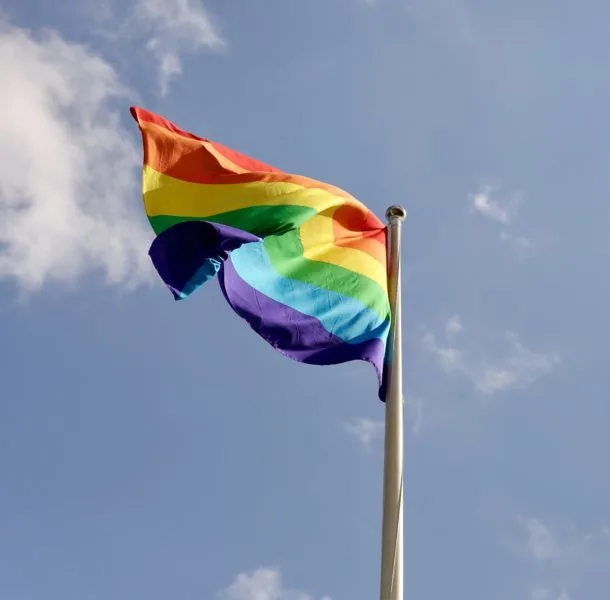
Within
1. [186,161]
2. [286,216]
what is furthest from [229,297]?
[186,161]

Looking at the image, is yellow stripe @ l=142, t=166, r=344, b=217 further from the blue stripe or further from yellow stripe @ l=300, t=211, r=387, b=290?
the blue stripe

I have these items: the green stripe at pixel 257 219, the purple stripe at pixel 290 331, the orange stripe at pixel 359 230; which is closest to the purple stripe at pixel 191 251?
the purple stripe at pixel 290 331

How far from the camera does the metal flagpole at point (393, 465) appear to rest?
9.46 m

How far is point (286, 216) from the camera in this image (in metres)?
12.6

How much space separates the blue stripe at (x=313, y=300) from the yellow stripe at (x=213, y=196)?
36.6 inches

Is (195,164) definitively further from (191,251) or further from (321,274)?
(321,274)

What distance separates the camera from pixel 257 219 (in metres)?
12.5

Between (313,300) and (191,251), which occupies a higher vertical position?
(191,251)

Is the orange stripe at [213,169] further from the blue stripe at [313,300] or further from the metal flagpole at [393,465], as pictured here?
the blue stripe at [313,300]

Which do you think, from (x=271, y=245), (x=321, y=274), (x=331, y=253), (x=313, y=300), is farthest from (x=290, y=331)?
(x=331, y=253)

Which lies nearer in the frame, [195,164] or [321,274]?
[321,274]

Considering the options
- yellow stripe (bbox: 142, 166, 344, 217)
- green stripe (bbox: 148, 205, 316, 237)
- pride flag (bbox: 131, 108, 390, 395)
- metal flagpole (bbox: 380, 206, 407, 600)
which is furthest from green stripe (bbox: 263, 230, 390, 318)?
yellow stripe (bbox: 142, 166, 344, 217)

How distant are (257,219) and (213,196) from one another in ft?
2.49

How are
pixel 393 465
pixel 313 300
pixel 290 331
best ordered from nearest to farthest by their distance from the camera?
pixel 393 465 < pixel 290 331 < pixel 313 300
